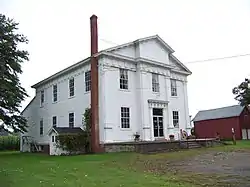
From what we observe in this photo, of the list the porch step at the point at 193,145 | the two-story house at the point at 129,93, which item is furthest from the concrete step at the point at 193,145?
the two-story house at the point at 129,93

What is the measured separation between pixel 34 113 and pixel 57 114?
20.8 feet

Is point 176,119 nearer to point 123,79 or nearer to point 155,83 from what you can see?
point 155,83

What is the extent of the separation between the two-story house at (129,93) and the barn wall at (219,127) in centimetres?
1591

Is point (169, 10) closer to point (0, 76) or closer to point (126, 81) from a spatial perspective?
point (126, 81)

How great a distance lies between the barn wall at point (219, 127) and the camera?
43656 millimetres

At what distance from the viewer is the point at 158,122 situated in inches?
1035

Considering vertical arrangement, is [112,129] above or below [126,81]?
below

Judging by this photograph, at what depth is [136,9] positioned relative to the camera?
47.3ft

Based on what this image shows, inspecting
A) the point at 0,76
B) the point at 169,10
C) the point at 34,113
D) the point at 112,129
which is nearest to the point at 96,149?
the point at 112,129

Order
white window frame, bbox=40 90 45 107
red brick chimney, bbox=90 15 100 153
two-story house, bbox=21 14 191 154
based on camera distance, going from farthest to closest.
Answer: white window frame, bbox=40 90 45 107
two-story house, bbox=21 14 191 154
red brick chimney, bbox=90 15 100 153

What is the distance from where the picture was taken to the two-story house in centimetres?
2362

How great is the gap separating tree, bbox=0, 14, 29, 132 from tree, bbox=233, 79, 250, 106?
89.5 ft

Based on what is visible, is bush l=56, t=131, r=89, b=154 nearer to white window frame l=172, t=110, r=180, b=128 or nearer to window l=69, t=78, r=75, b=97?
window l=69, t=78, r=75, b=97

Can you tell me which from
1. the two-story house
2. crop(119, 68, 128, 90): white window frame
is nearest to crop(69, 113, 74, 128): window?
the two-story house
